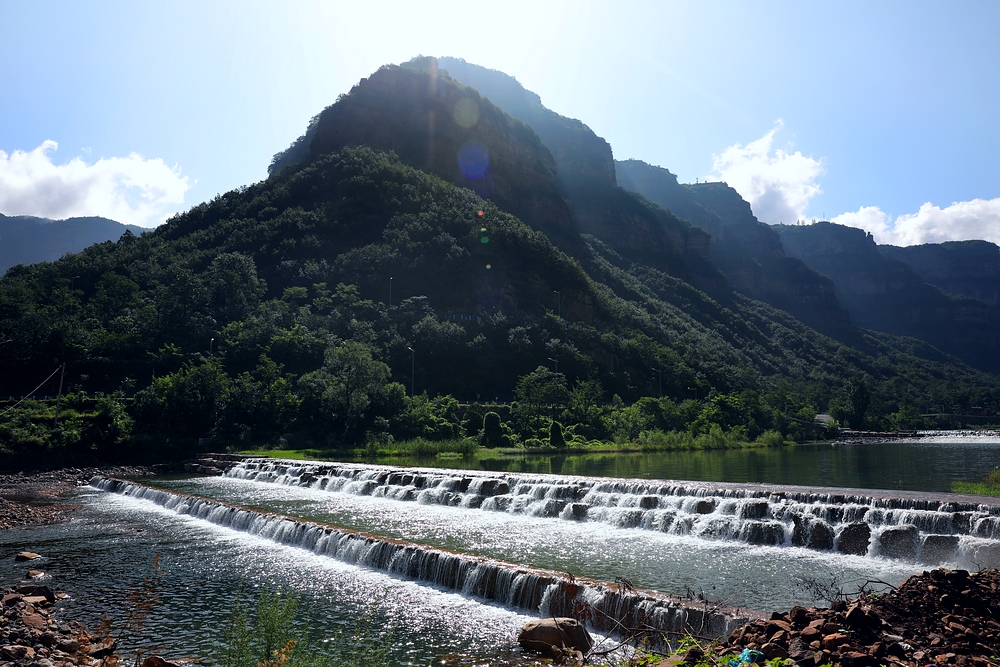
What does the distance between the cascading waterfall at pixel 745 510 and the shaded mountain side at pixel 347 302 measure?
31805 mm

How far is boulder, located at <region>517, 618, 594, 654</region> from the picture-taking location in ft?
32.7

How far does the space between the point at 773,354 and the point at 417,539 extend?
551 ft

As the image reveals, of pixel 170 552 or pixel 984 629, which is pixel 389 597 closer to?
pixel 170 552

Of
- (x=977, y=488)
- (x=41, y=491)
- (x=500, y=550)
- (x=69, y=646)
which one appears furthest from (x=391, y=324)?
(x=69, y=646)

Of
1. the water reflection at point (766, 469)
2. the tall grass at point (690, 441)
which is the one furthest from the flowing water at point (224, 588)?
the tall grass at point (690, 441)

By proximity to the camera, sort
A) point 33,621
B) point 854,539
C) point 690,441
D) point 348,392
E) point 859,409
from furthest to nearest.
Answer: point 859,409
point 690,441
point 348,392
point 854,539
point 33,621

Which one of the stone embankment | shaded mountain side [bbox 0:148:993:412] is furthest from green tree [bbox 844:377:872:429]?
the stone embankment

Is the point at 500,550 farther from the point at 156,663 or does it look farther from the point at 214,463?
the point at 214,463

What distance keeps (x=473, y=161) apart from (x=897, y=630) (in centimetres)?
15336

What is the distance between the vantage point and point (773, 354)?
16850cm

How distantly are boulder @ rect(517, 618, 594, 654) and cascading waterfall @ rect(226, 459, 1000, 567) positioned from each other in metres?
10.1

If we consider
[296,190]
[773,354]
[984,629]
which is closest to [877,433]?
[773,354]

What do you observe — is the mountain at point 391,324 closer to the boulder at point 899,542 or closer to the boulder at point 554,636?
the boulder at point 899,542

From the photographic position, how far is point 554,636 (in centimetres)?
1002
